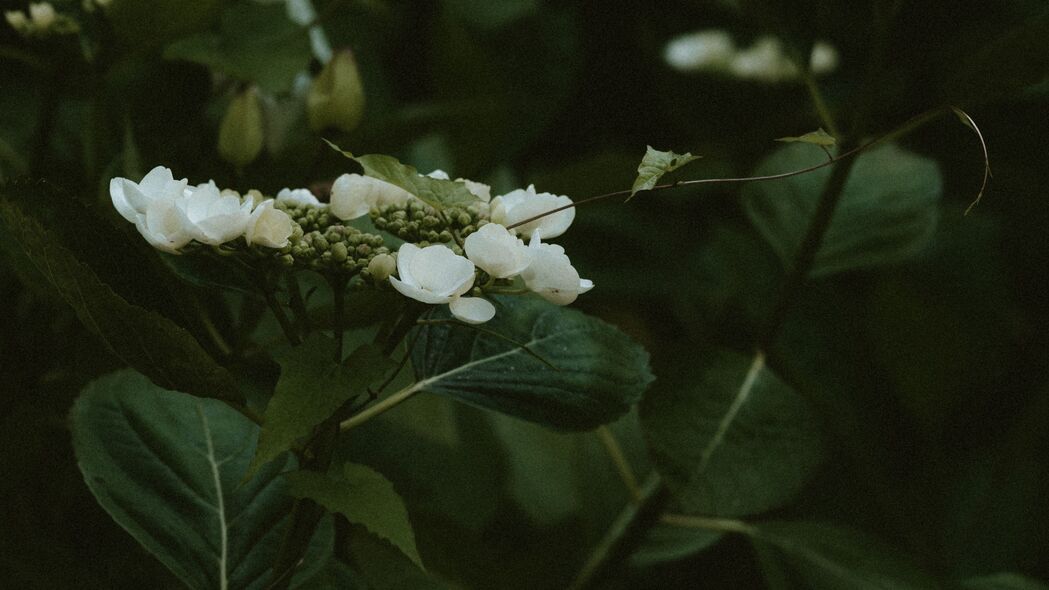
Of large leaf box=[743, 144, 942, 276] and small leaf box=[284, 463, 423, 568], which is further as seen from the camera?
large leaf box=[743, 144, 942, 276]

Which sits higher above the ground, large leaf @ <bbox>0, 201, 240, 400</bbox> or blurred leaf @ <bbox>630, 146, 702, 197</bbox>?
blurred leaf @ <bbox>630, 146, 702, 197</bbox>

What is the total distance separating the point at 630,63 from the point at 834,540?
0.63 m

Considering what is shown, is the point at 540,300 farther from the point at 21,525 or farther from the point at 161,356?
the point at 21,525

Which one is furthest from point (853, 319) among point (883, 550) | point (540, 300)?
point (540, 300)

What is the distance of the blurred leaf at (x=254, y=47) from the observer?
1.81ft

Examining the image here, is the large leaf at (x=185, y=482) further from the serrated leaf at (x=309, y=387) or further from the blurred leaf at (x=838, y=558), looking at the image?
the blurred leaf at (x=838, y=558)

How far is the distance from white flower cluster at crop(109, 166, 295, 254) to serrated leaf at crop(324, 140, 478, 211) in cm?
4

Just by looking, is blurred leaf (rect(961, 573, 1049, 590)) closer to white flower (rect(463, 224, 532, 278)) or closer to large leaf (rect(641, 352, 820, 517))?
large leaf (rect(641, 352, 820, 517))

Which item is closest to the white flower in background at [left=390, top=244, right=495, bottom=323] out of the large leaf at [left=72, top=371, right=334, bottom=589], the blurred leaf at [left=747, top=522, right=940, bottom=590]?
the large leaf at [left=72, top=371, right=334, bottom=589]

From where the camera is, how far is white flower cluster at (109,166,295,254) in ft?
1.08

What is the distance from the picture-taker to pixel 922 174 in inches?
28.4

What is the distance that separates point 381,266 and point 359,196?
0.05 meters

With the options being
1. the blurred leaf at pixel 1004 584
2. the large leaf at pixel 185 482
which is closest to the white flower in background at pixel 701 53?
the blurred leaf at pixel 1004 584

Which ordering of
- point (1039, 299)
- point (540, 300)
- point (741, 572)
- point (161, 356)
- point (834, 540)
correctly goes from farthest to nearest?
point (1039, 299) < point (741, 572) < point (834, 540) < point (540, 300) < point (161, 356)
